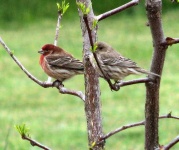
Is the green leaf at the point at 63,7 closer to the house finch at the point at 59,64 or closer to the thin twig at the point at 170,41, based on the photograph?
the thin twig at the point at 170,41

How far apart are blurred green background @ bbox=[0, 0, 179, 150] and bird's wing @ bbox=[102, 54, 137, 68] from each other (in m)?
0.77

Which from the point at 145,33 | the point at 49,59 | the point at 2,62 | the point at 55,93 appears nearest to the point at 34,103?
the point at 55,93

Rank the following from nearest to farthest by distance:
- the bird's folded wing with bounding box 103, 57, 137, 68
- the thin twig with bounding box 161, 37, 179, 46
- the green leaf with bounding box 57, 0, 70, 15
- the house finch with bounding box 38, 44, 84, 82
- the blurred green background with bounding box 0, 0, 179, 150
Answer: the thin twig with bounding box 161, 37, 179, 46
the green leaf with bounding box 57, 0, 70, 15
the bird's folded wing with bounding box 103, 57, 137, 68
the house finch with bounding box 38, 44, 84, 82
the blurred green background with bounding box 0, 0, 179, 150

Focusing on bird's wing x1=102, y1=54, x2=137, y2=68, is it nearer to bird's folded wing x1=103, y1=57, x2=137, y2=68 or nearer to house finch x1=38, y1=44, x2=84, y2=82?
bird's folded wing x1=103, y1=57, x2=137, y2=68

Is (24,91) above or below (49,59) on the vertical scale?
below

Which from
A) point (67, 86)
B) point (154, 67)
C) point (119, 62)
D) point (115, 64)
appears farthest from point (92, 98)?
point (67, 86)

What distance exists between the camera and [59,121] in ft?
28.2

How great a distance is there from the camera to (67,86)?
33.1ft

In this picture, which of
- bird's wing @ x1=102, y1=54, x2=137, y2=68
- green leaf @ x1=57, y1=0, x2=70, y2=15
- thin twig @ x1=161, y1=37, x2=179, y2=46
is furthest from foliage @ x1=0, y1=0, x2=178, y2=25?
thin twig @ x1=161, y1=37, x2=179, y2=46

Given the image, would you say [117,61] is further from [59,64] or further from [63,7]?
[63,7]

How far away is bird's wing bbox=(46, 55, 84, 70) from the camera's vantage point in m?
5.77

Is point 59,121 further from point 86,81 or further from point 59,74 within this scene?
point 86,81

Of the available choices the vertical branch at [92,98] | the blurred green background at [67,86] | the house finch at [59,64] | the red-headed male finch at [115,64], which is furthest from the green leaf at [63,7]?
the house finch at [59,64]

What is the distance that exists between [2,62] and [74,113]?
266 cm
